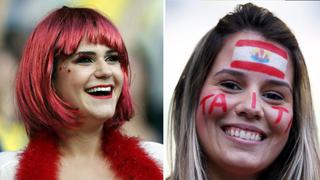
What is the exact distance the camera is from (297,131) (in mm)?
2355

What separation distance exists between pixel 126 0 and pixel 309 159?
1044mm

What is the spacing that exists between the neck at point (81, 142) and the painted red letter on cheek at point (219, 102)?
0.48 meters

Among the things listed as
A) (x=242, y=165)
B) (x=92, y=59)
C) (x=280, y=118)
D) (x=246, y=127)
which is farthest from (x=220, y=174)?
(x=92, y=59)

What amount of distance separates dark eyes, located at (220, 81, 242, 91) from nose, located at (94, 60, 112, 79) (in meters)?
0.49

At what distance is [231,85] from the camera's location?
230 cm

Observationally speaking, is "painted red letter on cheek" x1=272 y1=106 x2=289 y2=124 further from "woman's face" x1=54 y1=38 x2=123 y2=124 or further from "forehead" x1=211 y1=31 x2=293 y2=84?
"woman's face" x1=54 y1=38 x2=123 y2=124

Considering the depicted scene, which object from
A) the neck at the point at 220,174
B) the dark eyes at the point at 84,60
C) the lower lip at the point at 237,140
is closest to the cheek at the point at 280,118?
the lower lip at the point at 237,140

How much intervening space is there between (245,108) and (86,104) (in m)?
0.66

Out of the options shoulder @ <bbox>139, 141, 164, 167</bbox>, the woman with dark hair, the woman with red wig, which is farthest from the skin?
the woman with dark hair

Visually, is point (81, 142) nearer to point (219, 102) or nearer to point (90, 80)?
point (90, 80)

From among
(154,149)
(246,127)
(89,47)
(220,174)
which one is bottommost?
(220,174)

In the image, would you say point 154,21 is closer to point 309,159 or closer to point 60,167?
point 60,167

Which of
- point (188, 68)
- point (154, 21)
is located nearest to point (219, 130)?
point (188, 68)

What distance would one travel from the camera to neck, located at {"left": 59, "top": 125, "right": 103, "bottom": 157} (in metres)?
2.22
